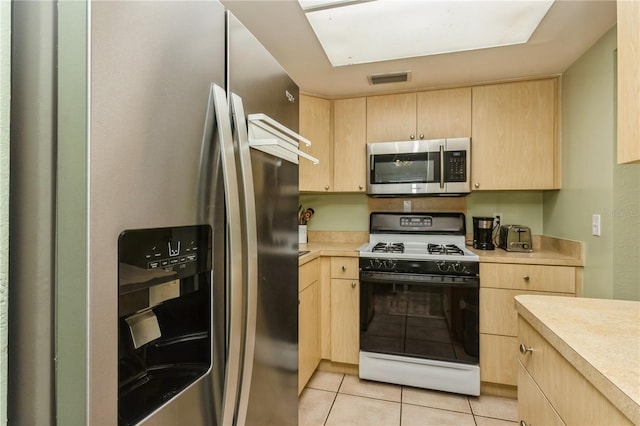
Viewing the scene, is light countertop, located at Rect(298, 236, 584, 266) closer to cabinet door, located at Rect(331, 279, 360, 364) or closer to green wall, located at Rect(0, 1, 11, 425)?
cabinet door, located at Rect(331, 279, 360, 364)

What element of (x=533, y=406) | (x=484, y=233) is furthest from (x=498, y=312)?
(x=533, y=406)

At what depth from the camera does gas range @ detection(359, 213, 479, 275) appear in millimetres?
2146

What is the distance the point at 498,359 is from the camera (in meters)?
2.11

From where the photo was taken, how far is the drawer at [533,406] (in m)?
0.92

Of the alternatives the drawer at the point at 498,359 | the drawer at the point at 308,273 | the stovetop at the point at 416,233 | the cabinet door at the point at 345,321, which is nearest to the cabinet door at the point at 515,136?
the stovetop at the point at 416,233

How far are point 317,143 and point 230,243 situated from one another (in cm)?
206

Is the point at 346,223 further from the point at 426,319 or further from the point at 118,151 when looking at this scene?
the point at 118,151

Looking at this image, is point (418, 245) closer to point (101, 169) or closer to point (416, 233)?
point (416, 233)

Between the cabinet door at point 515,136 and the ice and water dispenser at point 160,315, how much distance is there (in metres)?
2.28

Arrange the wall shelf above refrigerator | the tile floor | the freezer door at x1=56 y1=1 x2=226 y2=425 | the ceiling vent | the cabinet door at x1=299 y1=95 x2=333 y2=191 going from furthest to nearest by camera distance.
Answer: the cabinet door at x1=299 y1=95 x2=333 y2=191, the ceiling vent, the tile floor, the wall shelf above refrigerator, the freezer door at x1=56 y1=1 x2=226 y2=425

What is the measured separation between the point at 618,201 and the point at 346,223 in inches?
73.8

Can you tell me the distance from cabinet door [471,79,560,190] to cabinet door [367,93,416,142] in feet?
1.51

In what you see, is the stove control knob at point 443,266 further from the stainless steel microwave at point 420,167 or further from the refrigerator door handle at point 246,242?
the refrigerator door handle at point 246,242

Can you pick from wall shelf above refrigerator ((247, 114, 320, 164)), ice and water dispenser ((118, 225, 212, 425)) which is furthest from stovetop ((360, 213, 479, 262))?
ice and water dispenser ((118, 225, 212, 425))
